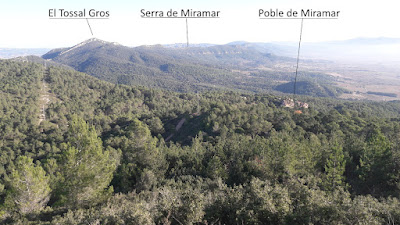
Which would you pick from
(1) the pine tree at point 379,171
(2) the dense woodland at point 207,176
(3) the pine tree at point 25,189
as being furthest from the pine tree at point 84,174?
(1) the pine tree at point 379,171

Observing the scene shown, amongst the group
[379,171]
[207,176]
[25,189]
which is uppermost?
[25,189]

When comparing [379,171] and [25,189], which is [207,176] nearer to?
[25,189]

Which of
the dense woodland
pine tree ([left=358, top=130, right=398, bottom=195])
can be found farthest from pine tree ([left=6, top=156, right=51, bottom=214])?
pine tree ([left=358, top=130, right=398, bottom=195])

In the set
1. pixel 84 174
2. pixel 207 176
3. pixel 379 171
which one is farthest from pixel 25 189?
pixel 379 171

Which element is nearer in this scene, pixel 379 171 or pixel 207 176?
pixel 379 171

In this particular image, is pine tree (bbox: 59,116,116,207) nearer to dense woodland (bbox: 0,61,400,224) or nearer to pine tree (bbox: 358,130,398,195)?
dense woodland (bbox: 0,61,400,224)
